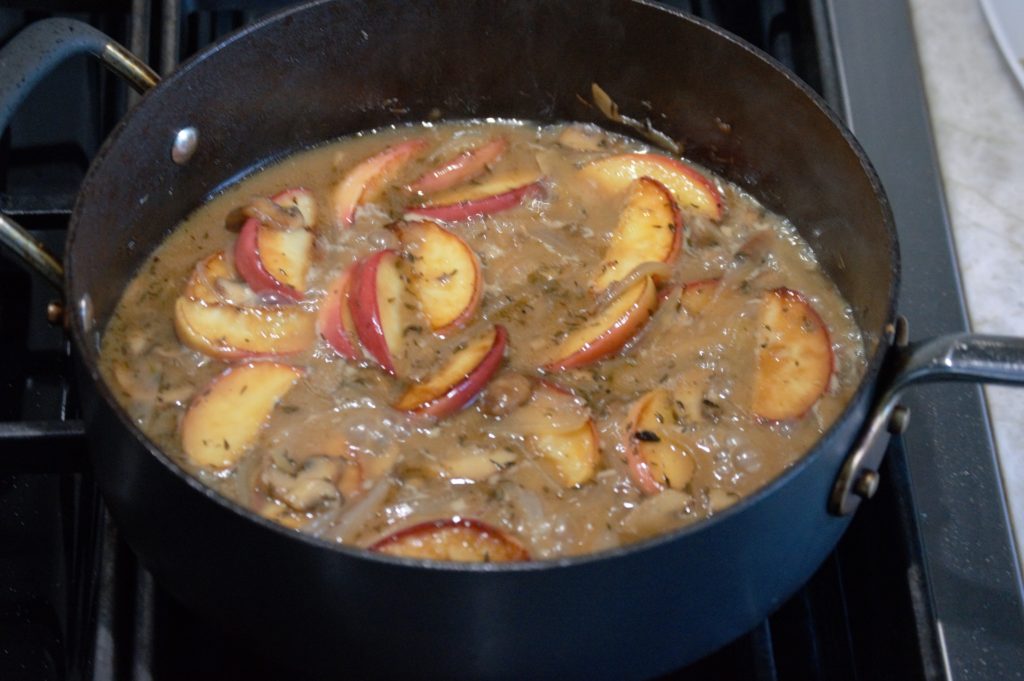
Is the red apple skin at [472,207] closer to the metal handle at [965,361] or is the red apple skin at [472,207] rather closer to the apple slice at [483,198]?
the apple slice at [483,198]

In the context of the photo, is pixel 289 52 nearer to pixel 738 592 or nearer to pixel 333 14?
pixel 333 14

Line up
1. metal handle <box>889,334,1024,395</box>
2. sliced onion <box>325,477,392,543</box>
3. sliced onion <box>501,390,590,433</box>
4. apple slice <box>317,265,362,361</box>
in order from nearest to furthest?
metal handle <box>889,334,1024,395</box>, sliced onion <box>325,477,392,543</box>, sliced onion <box>501,390,590,433</box>, apple slice <box>317,265,362,361</box>

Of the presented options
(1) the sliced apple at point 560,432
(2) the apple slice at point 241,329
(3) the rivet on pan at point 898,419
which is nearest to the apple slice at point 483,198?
(2) the apple slice at point 241,329

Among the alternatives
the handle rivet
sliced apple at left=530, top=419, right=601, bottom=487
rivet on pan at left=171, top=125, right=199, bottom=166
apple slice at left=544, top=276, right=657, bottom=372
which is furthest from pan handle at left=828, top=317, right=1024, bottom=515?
rivet on pan at left=171, top=125, right=199, bottom=166

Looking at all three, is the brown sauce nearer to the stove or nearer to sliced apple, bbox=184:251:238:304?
sliced apple, bbox=184:251:238:304

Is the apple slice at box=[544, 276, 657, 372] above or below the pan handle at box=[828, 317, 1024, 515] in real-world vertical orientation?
above

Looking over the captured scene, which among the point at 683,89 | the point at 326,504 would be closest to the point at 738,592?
the point at 326,504

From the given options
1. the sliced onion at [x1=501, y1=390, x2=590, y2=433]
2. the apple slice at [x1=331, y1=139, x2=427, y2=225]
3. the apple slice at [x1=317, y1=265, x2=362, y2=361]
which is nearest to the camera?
the sliced onion at [x1=501, y1=390, x2=590, y2=433]

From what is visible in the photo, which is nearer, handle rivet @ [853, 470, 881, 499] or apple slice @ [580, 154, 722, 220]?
handle rivet @ [853, 470, 881, 499]
